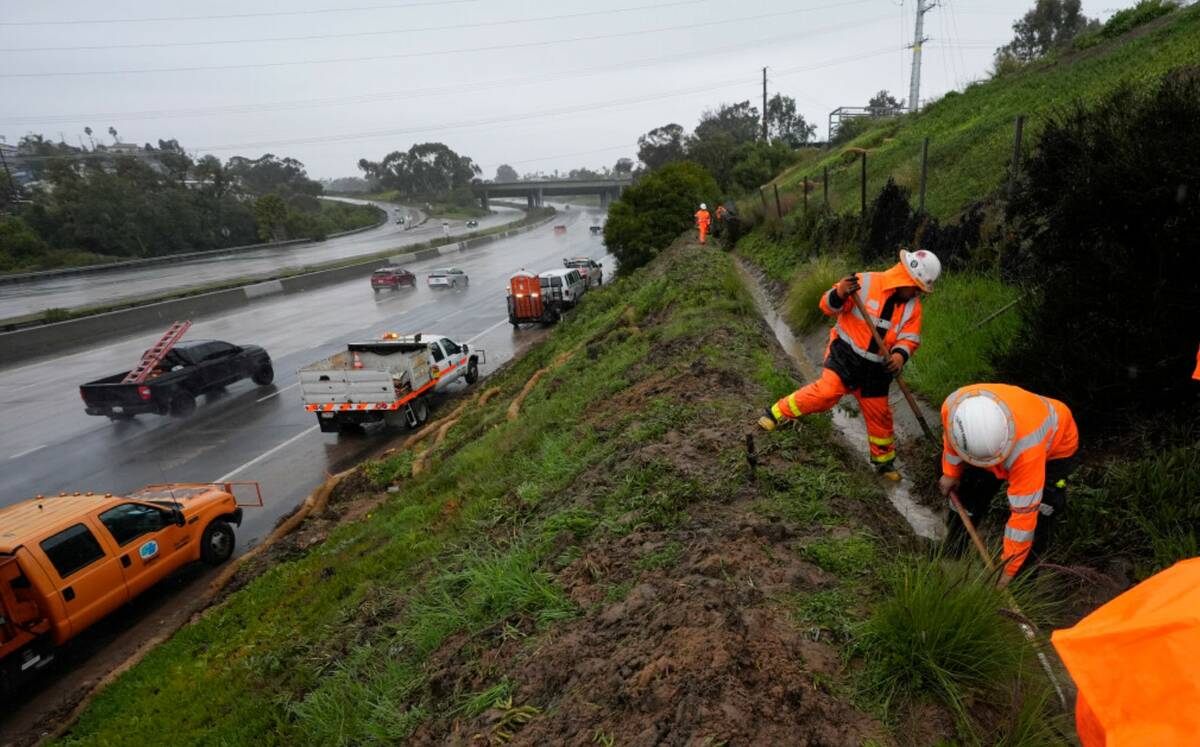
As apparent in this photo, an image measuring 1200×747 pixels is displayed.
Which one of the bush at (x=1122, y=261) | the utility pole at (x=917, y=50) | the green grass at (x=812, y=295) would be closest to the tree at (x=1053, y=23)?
the utility pole at (x=917, y=50)

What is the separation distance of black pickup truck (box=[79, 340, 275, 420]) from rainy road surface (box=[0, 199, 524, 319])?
17.1 meters

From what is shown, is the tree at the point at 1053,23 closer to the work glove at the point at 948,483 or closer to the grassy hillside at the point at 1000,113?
the grassy hillside at the point at 1000,113

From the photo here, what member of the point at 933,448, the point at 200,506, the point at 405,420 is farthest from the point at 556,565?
the point at 405,420

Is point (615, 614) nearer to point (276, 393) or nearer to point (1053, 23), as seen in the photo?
point (276, 393)

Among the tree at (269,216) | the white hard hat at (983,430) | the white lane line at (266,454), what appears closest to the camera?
the white hard hat at (983,430)

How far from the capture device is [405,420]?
1295 cm

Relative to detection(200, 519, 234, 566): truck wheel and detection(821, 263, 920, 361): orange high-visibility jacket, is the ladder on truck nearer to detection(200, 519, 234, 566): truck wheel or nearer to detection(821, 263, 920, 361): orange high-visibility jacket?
detection(200, 519, 234, 566): truck wheel

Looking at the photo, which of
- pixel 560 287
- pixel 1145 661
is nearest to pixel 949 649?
pixel 1145 661

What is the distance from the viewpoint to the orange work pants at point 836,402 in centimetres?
513

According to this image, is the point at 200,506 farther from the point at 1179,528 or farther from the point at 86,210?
the point at 86,210

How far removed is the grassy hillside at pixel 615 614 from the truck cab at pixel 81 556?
3.85 ft

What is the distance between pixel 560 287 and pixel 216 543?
16.6m

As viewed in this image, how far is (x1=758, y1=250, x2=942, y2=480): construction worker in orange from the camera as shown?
16.3 feet

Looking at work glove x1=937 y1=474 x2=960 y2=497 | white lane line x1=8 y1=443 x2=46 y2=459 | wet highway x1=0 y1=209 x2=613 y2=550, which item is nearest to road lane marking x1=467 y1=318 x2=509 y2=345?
wet highway x1=0 y1=209 x2=613 y2=550
